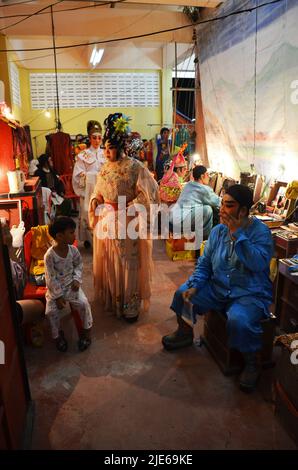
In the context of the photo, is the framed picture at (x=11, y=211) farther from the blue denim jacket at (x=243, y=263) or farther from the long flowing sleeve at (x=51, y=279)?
the blue denim jacket at (x=243, y=263)

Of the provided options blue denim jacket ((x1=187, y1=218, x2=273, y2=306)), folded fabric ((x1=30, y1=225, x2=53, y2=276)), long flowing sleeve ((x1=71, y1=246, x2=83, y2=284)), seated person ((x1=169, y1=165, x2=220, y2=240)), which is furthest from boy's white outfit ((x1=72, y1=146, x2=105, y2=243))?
blue denim jacket ((x1=187, y1=218, x2=273, y2=306))

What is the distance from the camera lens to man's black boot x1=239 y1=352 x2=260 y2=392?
8.84 feet

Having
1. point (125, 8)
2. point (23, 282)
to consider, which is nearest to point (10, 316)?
point (23, 282)

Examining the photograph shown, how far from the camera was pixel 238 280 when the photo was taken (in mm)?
2873

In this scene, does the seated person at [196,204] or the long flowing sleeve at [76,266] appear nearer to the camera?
the long flowing sleeve at [76,266]

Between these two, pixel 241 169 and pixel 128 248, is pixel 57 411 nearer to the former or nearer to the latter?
pixel 128 248

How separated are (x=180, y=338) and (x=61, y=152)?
6.74 meters

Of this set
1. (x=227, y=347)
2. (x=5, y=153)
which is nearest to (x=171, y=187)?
(x=5, y=153)

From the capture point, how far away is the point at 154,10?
7074 millimetres

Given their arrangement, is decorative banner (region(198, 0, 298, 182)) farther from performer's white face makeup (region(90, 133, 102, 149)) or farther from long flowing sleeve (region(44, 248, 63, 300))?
long flowing sleeve (region(44, 248, 63, 300))

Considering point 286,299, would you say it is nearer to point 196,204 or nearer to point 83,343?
point 83,343

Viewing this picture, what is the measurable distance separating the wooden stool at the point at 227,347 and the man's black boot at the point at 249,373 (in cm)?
12

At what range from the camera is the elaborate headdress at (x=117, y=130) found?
349 cm

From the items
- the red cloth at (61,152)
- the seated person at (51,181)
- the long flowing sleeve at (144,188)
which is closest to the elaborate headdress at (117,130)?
the long flowing sleeve at (144,188)
